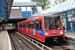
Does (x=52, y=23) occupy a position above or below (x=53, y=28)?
above

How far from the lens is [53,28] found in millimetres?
11773

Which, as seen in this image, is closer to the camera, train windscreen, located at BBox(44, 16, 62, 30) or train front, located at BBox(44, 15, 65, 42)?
train front, located at BBox(44, 15, 65, 42)

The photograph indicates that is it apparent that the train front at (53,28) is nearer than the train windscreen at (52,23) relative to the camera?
Yes

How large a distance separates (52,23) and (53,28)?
0.52 m

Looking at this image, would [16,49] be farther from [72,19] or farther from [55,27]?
[72,19]

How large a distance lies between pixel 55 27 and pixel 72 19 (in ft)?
31.5

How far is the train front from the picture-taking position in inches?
451

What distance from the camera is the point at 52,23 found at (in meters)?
11.8

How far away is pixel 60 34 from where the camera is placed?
1177cm

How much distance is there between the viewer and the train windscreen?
38.3 ft

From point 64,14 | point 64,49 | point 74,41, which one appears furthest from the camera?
point 64,14

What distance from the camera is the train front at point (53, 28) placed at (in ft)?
37.6

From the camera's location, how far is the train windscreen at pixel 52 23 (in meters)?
11.7

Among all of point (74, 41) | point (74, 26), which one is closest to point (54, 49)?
point (74, 41)
